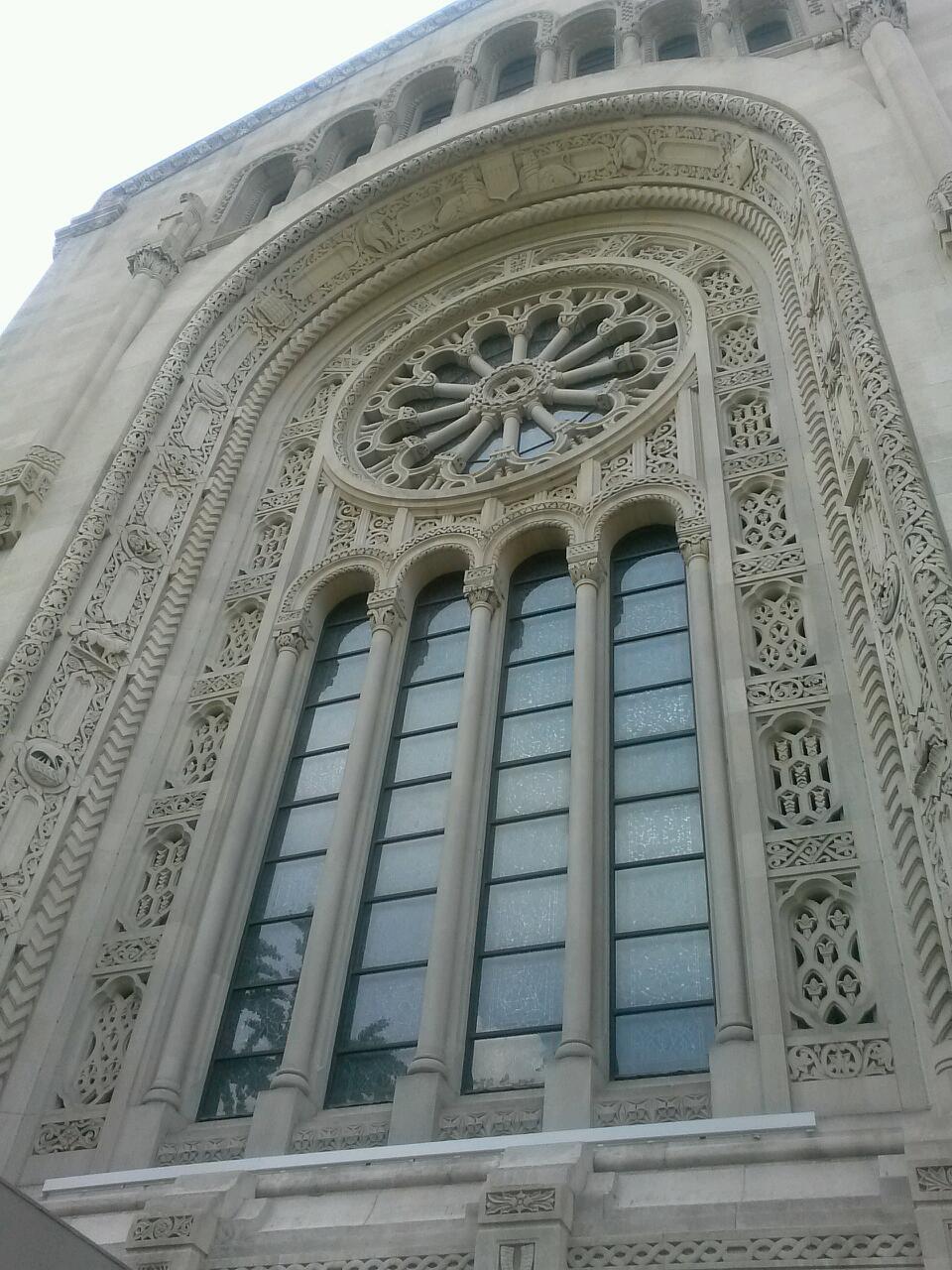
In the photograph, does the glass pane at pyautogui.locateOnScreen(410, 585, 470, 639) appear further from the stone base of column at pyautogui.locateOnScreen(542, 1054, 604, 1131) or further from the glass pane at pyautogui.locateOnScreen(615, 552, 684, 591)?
the stone base of column at pyautogui.locateOnScreen(542, 1054, 604, 1131)

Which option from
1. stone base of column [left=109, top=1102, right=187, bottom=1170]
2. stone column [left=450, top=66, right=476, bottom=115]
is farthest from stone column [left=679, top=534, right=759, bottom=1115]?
stone column [left=450, top=66, right=476, bottom=115]

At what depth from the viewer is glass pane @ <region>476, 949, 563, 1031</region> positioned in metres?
8.16

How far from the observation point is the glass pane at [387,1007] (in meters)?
8.50

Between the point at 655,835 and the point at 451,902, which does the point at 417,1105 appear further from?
the point at 655,835

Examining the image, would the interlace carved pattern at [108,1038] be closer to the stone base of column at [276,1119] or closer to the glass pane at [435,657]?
the stone base of column at [276,1119]

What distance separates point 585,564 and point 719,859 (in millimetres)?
3637

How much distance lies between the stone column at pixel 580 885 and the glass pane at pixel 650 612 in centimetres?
29

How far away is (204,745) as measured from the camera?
11086mm

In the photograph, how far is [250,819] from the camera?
10.2 metres

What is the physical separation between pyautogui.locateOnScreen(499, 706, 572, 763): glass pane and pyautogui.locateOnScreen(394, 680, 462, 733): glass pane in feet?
1.91

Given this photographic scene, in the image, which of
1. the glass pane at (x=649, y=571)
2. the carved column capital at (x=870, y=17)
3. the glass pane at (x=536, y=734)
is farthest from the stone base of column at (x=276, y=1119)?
the carved column capital at (x=870, y=17)

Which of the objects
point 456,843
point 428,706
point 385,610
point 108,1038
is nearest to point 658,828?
point 456,843

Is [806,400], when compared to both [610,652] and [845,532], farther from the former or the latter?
[610,652]

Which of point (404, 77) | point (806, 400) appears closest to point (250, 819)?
point (806, 400)
